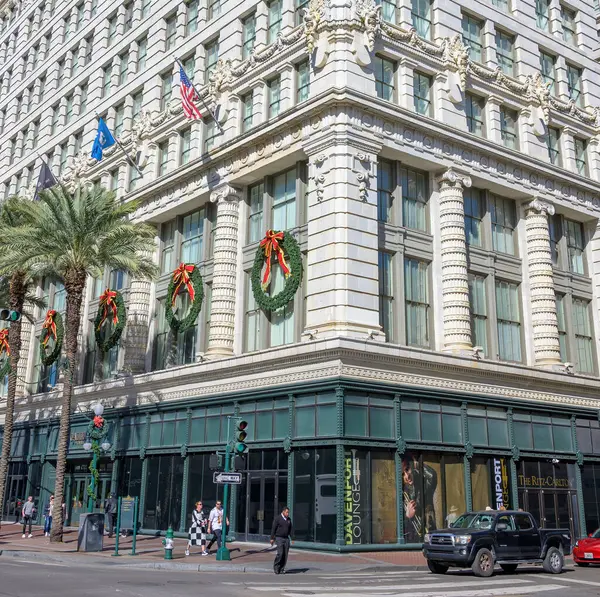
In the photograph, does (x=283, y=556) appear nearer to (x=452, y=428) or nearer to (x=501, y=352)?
(x=452, y=428)

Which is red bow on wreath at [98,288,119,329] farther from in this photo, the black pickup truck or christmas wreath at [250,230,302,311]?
the black pickup truck

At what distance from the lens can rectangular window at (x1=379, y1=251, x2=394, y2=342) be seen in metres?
30.9

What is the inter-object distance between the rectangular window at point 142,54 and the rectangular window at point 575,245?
91.1 ft

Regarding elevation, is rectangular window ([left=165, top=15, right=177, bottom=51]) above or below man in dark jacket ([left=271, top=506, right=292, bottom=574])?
above

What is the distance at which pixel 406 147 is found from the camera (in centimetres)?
3266

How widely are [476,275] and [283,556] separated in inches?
742

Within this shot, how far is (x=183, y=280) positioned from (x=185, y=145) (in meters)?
8.34

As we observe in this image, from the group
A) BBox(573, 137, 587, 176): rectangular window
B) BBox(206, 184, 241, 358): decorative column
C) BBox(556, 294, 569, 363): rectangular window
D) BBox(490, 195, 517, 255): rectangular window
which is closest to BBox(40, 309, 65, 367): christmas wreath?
BBox(206, 184, 241, 358): decorative column

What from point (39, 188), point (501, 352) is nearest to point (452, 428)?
point (501, 352)

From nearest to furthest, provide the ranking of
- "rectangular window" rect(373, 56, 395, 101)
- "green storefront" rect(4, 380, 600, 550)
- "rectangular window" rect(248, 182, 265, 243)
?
1. "green storefront" rect(4, 380, 600, 550)
2. "rectangular window" rect(373, 56, 395, 101)
3. "rectangular window" rect(248, 182, 265, 243)

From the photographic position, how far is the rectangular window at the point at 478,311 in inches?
1335

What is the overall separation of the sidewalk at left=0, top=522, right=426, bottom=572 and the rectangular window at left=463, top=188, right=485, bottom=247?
1540 cm

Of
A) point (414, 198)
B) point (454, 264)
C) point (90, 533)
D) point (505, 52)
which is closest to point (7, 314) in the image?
point (90, 533)

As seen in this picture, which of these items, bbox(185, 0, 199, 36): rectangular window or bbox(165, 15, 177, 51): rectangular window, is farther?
bbox(165, 15, 177, 51): rectangular window
